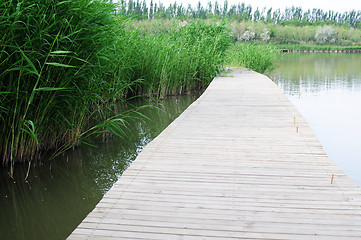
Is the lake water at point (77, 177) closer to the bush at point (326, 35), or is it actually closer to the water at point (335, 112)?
the water at point (335, 112)

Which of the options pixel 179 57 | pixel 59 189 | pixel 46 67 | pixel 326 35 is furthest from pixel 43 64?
pixel 326 35

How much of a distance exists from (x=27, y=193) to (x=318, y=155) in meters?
2.25

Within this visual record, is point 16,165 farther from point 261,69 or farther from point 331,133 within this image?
point 261,69

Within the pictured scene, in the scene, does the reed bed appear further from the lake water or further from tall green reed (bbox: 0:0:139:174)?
the lake water

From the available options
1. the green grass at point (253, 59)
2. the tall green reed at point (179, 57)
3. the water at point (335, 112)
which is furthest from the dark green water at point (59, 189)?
the green grass at point (253, 59)

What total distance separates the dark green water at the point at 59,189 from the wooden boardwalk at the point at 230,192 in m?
0.51

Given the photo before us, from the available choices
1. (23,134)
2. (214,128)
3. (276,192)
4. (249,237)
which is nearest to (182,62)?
(214,128)

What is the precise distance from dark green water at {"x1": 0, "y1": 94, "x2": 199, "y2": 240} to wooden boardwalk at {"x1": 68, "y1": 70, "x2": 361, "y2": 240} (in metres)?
0.51

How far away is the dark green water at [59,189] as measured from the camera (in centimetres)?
216

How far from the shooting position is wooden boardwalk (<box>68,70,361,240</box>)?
151 cm

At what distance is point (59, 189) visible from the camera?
2.72 m

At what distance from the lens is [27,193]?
8.60 feet

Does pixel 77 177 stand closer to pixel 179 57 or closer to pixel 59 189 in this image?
pixel 59 189

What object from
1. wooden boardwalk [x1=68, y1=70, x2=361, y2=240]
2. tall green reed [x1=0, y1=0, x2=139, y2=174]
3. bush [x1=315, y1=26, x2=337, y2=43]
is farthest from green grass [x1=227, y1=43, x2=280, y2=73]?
bush [x1=315, y1=26, x2=337, y2=43]
